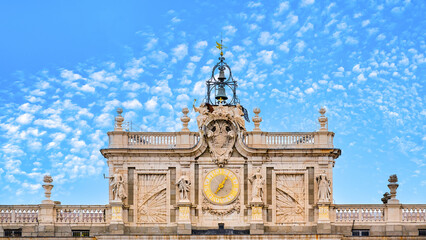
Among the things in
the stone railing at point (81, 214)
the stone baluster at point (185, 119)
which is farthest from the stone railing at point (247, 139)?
the stone railing at point (81, 214)

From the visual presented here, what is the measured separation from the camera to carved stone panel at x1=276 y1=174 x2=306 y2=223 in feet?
159

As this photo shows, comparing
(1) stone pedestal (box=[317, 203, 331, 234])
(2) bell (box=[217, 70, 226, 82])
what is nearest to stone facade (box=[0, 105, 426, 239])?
(1) stone pedestal (box=[317, 203, 331, 234])

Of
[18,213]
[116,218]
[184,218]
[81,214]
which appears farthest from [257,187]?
[18,213]

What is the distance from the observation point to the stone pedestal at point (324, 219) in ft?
157

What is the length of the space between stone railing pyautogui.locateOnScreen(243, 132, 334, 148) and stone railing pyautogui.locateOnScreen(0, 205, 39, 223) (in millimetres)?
10577

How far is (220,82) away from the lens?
5206 cm

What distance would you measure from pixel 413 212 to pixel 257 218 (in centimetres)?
741

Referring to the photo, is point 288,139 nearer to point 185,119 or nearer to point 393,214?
point 185,119

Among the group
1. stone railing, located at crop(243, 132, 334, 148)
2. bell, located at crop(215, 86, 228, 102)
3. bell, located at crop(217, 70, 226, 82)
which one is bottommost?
stone railing, located at crop(243, 132, 334, 148)

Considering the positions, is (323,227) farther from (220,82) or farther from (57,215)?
(57,215)

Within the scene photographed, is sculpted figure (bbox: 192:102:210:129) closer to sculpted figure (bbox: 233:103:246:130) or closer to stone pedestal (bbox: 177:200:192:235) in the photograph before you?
sculpted figure (bbox: 233:103:246:130)

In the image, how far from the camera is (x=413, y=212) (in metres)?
48.8

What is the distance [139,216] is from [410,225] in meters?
12.7

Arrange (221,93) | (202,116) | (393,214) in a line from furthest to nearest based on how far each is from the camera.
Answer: (221,93)
(202,116)
(393,214)
